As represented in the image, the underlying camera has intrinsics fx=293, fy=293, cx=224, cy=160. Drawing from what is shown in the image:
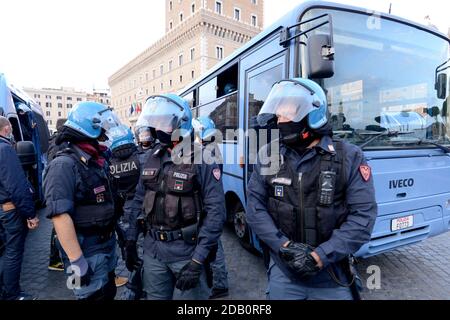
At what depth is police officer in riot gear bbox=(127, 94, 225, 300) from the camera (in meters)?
2.06

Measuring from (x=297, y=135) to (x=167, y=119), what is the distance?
96cm

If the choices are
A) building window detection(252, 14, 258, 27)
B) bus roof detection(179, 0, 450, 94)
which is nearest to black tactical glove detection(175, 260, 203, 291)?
bus roof detection(179, 0, 450, 94)

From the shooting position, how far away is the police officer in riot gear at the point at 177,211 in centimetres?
206

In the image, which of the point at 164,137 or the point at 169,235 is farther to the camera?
the point at 164,137

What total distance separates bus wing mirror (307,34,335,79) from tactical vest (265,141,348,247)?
104 centimetres

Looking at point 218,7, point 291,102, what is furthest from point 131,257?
point 218,7

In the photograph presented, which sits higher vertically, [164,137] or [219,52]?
[219,52]

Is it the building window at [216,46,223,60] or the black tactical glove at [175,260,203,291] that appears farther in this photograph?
the building window at [216,46,223,60]

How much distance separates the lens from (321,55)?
8.91 feet

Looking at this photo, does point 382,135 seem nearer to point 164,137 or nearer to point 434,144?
point 434,144

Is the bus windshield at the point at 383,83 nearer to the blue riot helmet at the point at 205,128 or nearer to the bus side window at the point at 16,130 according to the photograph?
the blue riot helmet at the point at 205,128

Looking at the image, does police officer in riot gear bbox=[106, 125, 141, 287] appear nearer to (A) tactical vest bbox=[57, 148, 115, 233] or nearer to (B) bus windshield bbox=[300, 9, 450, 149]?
(A) tactical vest bbox=[57, 148, 115, 233]

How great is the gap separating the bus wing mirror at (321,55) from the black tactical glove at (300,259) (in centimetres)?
167

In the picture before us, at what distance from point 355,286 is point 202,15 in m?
48.0
